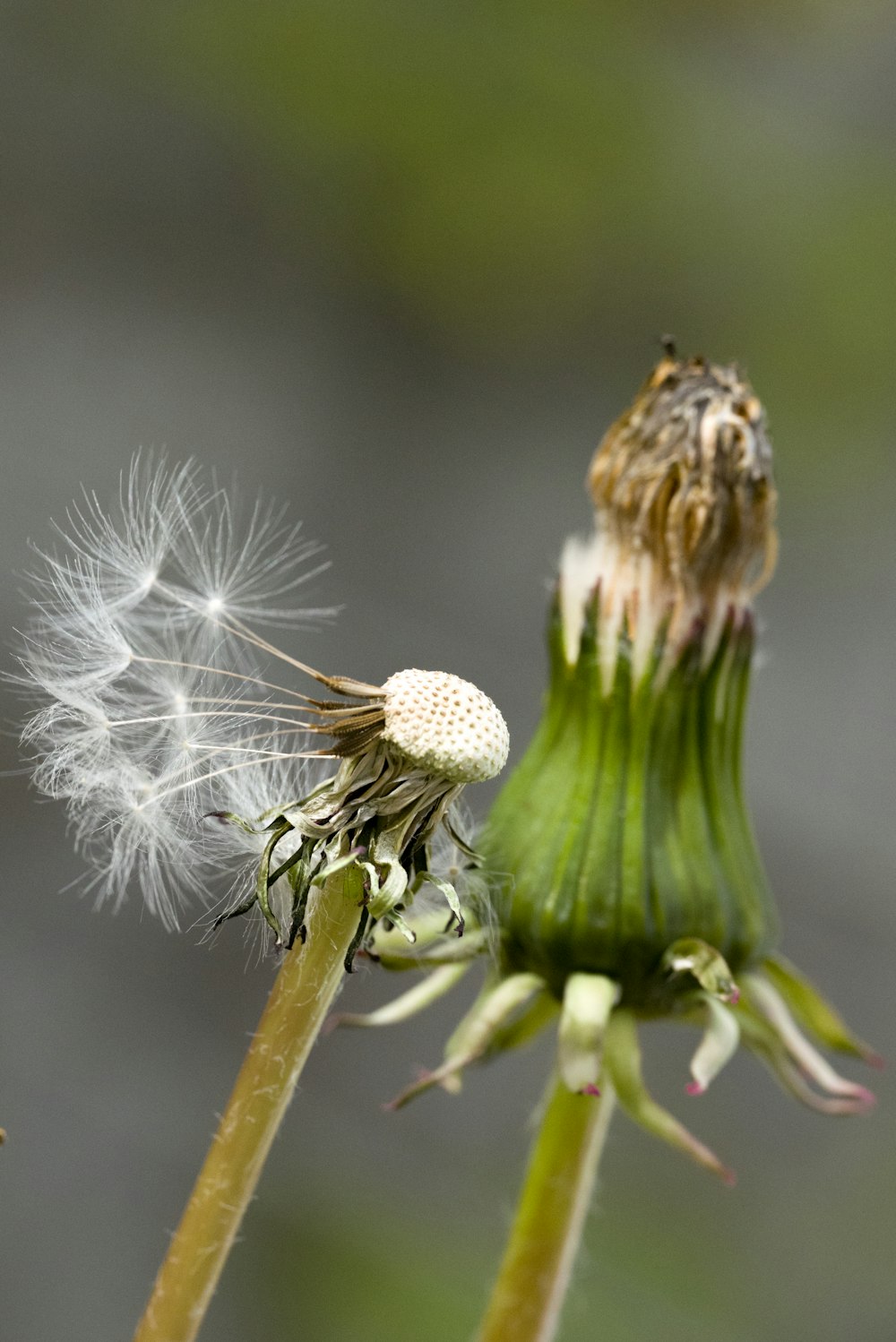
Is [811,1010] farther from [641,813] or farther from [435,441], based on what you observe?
[435,441]

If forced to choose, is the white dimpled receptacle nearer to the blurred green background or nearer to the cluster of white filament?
the cluster of white filament

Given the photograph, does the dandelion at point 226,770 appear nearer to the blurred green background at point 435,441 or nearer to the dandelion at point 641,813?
the dandelion at point 641,813

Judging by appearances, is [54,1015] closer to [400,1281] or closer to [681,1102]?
[400,1281]

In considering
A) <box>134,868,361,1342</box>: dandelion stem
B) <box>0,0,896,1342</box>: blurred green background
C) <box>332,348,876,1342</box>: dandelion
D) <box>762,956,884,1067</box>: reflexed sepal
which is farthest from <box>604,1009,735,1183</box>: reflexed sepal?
<box>0,0,896,1342</box>: blurred green background

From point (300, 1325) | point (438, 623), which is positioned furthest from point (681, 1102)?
point (438, 623)

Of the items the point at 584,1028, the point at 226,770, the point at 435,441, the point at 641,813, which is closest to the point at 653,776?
the point at 641,813
